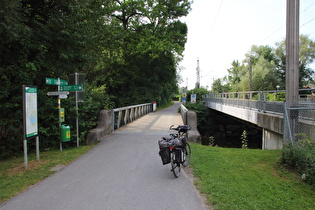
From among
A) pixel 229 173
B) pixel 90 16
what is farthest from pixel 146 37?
pixel 229 173

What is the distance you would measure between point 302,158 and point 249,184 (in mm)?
1442

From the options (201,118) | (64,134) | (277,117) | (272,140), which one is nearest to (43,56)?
(64,134)

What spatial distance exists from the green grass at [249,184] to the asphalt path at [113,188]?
35cm

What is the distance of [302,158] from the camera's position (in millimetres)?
4875

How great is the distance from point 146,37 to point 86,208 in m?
21.8

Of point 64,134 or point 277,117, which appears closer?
point 64,134

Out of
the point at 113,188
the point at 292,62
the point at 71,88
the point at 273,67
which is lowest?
the point at 113,188

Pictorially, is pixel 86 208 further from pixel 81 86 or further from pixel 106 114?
pixel 106 114

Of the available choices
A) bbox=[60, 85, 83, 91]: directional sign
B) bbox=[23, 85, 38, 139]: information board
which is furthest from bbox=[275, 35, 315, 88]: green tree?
bbox=[23, 85, 38, 139]: information board

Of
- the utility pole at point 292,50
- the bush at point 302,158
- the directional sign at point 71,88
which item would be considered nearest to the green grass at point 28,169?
the directional sign at point 71,88

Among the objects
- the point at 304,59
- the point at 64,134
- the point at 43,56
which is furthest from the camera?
the point at 304,59

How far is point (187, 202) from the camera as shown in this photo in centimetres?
371

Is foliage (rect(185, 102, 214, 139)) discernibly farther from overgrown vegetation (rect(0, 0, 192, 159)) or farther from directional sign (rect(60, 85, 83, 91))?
directional sign (rect(60, 85, 83, 91))

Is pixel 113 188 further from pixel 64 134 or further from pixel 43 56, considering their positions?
pixel 43 56
